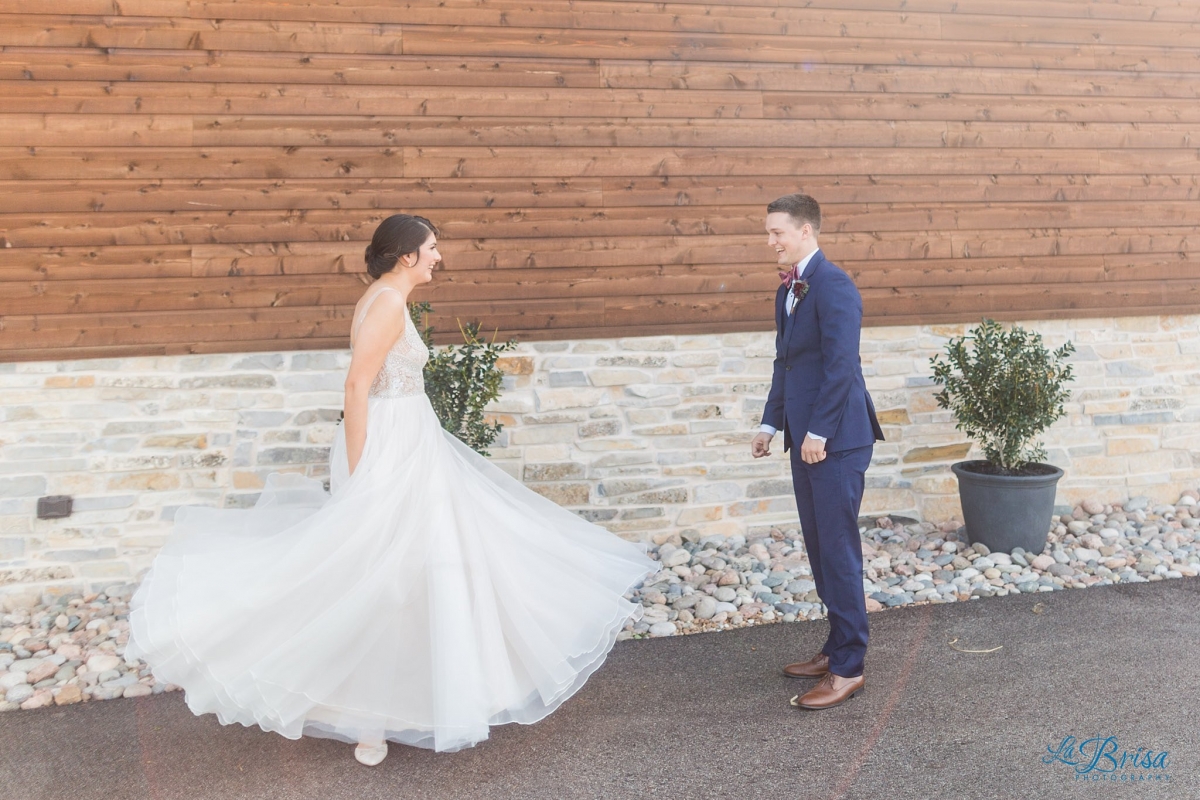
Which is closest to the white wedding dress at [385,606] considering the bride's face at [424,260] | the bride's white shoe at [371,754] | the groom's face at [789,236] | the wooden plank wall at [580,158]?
the bride's white shoe at [371,754]

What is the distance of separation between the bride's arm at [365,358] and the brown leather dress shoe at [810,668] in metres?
2.02

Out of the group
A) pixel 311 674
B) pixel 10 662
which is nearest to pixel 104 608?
pixel 10 662

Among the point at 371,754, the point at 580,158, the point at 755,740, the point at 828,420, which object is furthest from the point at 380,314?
the point at 580,158

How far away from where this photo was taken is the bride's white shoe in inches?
130

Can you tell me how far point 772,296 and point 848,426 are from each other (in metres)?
2.60

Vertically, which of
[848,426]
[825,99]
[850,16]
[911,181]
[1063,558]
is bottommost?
[1063,558]

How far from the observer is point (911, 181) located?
20.3ft

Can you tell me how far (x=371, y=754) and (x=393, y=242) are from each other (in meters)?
1.80

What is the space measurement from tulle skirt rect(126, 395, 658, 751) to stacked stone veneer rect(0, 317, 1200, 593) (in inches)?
78.9

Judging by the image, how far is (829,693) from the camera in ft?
12.0

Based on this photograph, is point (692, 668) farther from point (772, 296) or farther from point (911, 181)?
point (911, 181)

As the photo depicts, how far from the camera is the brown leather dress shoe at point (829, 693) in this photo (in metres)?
3.63

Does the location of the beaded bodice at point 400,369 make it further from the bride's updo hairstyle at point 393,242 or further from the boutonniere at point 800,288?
Result: the boutonniere at point 800,288

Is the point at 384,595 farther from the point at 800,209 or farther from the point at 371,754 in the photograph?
the point at 800,209
